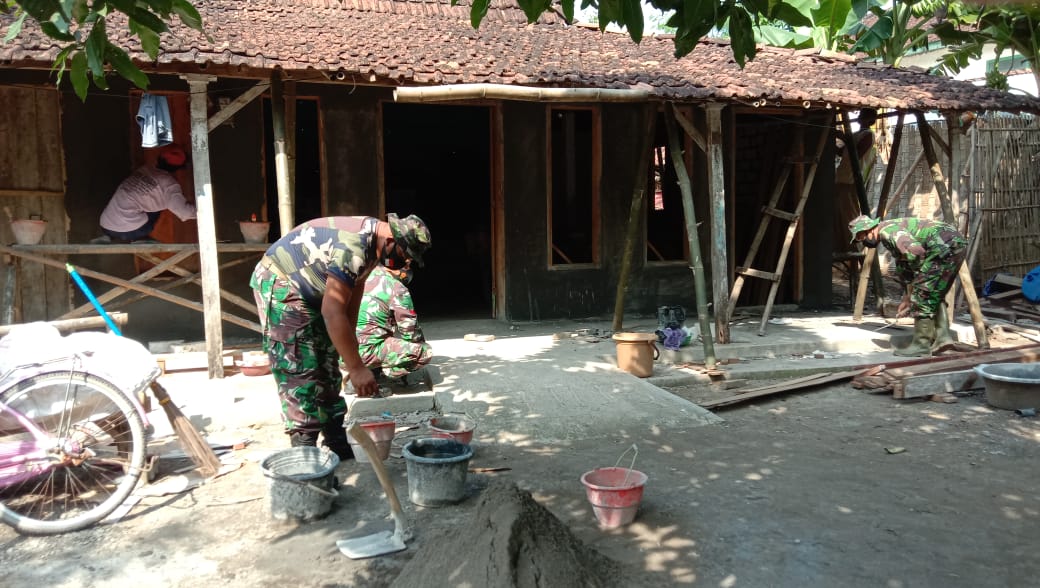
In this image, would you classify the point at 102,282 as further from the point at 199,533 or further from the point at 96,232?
the point at 199,533

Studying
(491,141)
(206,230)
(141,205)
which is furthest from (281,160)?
(491,141)

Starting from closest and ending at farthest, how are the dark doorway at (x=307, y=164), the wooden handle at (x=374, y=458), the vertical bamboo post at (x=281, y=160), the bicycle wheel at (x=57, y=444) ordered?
the wooden handle at (x=374, y=458), the bicycle wheel at (x=57, y=444), the vertical bamboo post at (x=281, y=160), the dark doorway at (x=307, y=164)

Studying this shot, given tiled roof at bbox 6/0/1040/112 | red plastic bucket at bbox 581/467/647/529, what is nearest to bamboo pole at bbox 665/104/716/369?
tiled roof at bbox 6/0/1040/112

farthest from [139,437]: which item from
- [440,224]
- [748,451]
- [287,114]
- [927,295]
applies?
[440,224]

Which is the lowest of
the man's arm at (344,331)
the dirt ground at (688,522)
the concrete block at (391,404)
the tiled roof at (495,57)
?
the dirt ground at (688,522)

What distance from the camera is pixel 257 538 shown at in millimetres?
3875

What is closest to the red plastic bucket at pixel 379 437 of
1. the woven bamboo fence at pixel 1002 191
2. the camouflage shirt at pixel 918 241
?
the camouflage shirt at pixel 918 241

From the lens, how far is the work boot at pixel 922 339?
820 cm

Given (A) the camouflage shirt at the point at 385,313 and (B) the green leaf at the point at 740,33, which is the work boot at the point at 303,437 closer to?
(A) the camouflage shirt at the point at 385,313

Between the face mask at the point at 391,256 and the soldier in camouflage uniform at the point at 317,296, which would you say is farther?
the face mask at the point at 391,256

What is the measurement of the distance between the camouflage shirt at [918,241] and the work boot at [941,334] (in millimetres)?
571

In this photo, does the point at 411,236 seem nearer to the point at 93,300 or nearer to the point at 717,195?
the point at 93,300

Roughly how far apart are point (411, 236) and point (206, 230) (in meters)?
3.78

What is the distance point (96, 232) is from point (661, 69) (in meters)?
6.45
